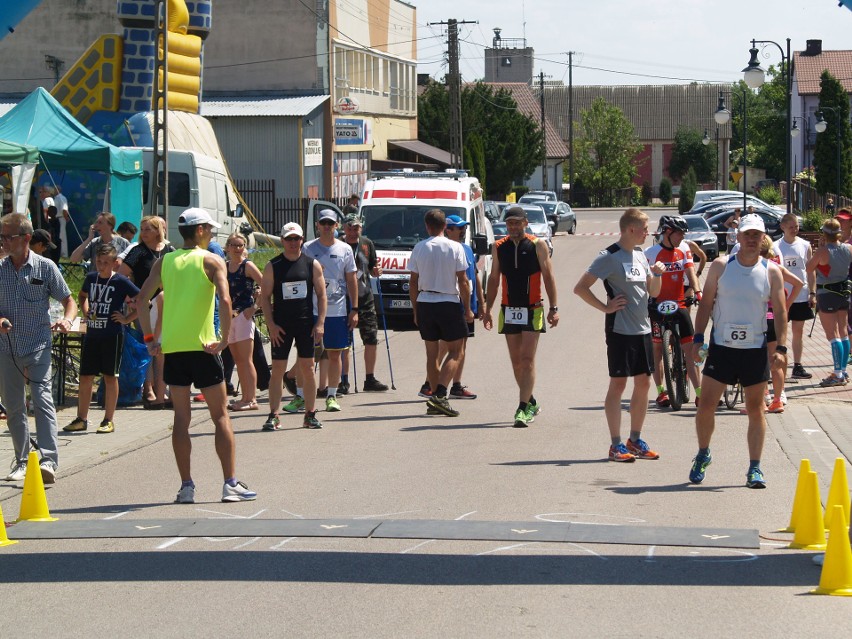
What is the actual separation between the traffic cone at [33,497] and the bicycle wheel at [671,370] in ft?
20.9

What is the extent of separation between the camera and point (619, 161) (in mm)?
96438

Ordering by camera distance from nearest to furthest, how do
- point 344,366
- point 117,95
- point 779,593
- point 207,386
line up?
1. point 779,593
2. point 207,386
3. point 344,366
4. point 117,95

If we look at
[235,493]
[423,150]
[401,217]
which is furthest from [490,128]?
[235,493]

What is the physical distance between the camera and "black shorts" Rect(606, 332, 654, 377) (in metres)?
9.52

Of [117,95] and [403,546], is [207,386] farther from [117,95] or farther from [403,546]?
[117,95]

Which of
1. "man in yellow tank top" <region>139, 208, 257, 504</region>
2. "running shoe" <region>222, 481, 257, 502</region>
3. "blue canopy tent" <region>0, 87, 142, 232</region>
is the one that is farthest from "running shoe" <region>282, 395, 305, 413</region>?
"blue canopy tent" <region>0, 87, 142, 232</region>

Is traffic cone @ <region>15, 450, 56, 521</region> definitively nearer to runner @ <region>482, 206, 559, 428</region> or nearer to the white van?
runner @ <region>482, 206, 559, 428</region>

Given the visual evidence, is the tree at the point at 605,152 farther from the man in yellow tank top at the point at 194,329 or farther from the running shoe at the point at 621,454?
the man in yellow tank top at the point at 194,329

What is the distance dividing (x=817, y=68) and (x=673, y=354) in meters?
88.5

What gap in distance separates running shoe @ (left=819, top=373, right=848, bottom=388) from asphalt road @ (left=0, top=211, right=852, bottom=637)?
2.45 meters

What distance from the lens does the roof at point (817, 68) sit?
92000mm

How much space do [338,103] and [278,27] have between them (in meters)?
3.69

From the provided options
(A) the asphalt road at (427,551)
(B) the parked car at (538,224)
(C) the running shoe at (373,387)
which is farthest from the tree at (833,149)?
(A) the asphalt road at (427,551)

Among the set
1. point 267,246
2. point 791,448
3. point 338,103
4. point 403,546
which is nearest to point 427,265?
point 791,448
